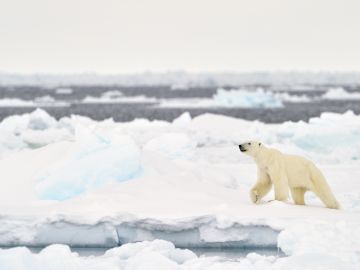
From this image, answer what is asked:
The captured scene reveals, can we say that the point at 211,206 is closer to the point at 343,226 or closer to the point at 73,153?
the point at 343,226

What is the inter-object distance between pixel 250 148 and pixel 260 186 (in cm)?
42

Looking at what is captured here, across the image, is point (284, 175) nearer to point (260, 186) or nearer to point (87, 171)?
point (260, 186)

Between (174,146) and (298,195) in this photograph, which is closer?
(298,195)

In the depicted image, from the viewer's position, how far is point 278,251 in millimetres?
7031

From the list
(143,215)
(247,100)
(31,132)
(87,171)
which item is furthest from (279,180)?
(247,100)

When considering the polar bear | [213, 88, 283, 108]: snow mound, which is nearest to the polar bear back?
the polar bear

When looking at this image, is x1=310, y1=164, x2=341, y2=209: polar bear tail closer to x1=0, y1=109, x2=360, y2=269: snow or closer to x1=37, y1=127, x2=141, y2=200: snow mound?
x1=0, y1=109, x2=360, y2=269: snow

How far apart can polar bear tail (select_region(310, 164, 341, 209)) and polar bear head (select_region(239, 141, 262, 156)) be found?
1.77 feet

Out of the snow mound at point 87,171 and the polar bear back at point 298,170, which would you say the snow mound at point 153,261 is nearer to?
the polar bear back at point 298,170

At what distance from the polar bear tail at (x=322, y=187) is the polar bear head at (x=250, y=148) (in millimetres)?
541

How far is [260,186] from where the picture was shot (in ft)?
25.5

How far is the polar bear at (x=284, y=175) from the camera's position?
7.57 m

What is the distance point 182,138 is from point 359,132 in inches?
171

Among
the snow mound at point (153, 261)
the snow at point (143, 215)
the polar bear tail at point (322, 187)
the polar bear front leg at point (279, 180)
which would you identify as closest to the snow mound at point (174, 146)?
the snow at point (143, 215)
